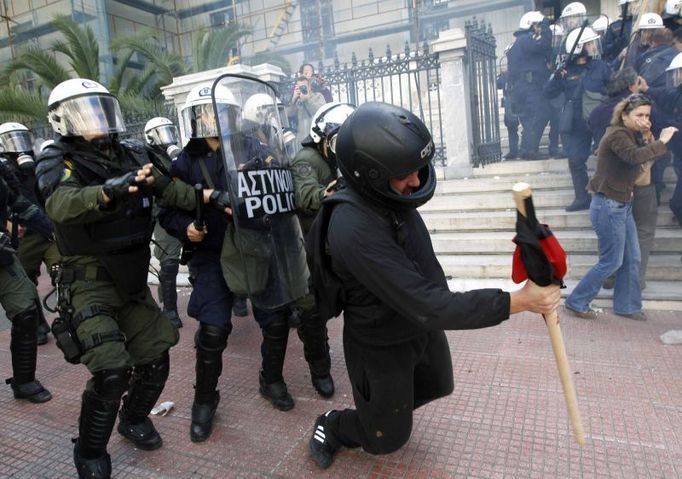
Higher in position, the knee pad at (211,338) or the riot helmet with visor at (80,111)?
the riot helmet with visor at (80,111)

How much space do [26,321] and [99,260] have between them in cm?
149

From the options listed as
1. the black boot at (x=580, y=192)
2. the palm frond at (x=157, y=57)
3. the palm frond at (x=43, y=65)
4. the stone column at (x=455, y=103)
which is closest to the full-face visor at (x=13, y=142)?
the stone column at (x=455, y=103)

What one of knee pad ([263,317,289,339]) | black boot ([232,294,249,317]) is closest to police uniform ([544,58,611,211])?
black boot ([232,294,249,317])

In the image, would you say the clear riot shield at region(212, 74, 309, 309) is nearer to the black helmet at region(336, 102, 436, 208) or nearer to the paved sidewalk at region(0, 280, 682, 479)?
the paved sidewalk at region(0, 280, 682, 479)

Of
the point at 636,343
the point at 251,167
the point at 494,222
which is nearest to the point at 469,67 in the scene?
the point at 494,222

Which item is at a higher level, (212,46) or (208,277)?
(212,46)

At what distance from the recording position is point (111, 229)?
2.77 meters

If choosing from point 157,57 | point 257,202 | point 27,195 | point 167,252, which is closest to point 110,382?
point 257,202

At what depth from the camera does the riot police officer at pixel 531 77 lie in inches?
289

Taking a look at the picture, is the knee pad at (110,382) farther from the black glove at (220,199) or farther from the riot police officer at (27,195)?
the riot police officer at (27,195)

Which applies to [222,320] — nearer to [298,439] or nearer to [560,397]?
[298,439]

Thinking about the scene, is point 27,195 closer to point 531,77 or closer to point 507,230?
point 507,230

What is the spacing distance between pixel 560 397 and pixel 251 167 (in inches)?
92.6

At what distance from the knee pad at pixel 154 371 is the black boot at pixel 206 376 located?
0.23m
